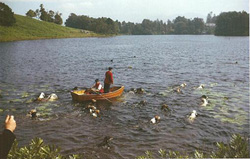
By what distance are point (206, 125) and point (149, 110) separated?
4.94m

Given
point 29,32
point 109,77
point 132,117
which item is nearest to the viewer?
point 132,117

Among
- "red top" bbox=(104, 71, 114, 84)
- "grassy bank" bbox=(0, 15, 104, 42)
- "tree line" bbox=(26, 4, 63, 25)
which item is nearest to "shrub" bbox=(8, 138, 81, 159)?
"red top" bbox=(104, 71, 114, 84)

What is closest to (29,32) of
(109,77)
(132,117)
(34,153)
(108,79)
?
(108,79)

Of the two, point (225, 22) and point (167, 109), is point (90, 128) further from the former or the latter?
point (225, 22)

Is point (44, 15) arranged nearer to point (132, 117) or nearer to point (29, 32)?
point (29, 32)

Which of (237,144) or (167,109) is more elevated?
(237,144)

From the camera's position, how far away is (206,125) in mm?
16125

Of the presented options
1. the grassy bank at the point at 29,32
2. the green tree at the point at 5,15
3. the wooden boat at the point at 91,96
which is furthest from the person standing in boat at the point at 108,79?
the green tree at the point at 5,15

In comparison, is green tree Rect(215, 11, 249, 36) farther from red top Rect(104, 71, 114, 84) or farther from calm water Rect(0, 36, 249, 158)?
red top Rect(104, 71, 114, 84)

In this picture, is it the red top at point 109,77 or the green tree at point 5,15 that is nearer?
the red top at point 109,77

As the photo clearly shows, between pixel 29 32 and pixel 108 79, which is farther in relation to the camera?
pixel 29 32

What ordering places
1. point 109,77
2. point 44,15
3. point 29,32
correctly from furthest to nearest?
1. point 44,15
2. point 29,32
3. point 109,77

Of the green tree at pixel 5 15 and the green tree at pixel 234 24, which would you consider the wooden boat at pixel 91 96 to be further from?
the green tree at pixel 234 24

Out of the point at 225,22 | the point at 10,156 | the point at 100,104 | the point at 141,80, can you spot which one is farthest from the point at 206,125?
the point at 225,22
